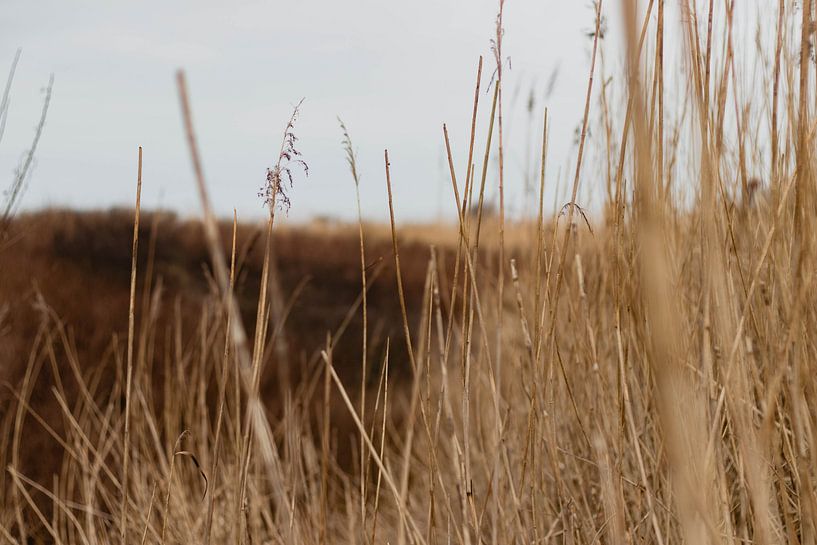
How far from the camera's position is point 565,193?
112cm

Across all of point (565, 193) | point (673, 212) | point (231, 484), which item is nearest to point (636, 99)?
point (673, 212)

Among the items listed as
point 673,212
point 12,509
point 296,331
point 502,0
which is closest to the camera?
point 502,0

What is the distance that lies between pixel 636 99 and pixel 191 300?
9.79 feet

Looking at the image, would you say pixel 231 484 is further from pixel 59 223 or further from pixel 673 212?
pixel 59 223

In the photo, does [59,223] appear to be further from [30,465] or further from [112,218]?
[30,465]

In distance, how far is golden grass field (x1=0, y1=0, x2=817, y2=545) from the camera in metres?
0.49

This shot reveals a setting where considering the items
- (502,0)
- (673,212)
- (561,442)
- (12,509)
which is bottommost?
(12,509)

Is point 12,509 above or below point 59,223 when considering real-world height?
below

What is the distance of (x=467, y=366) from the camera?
0.58m

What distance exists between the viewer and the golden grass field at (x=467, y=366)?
0.49 meters

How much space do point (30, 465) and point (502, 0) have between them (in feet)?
6.29

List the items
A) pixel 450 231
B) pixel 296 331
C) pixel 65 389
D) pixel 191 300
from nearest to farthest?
pixel 65 389 < pixel 191 300 < pixel 296 331 < pixel 450 231

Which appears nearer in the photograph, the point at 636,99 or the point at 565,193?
the point at 636,99

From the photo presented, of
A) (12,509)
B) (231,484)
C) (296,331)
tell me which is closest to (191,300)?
(296,331)
